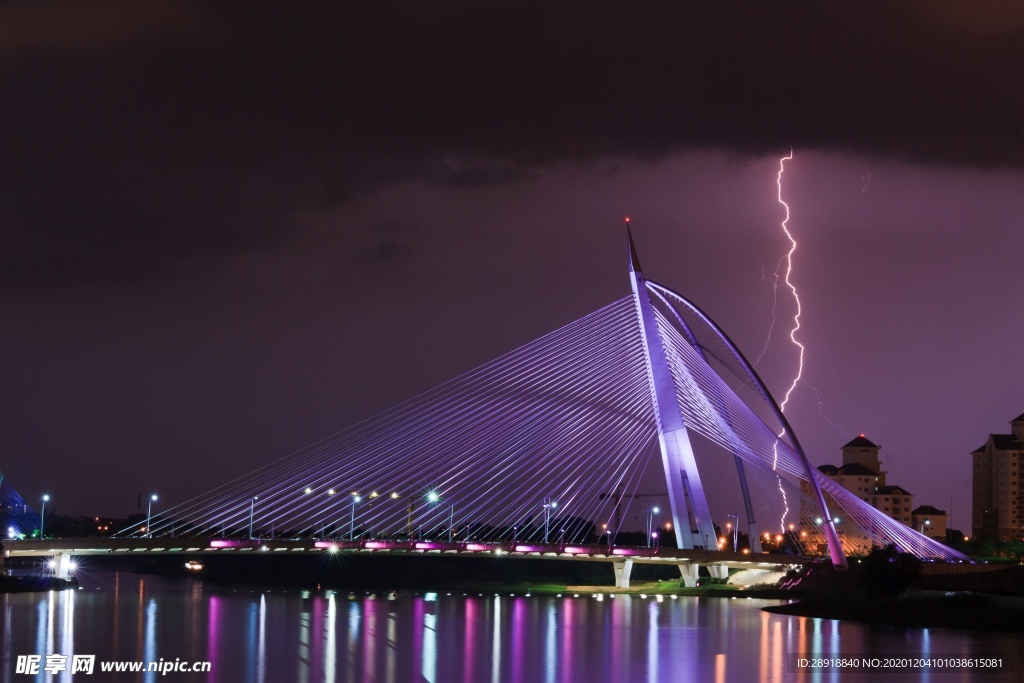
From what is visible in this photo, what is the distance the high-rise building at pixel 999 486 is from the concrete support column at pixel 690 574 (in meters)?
91.7

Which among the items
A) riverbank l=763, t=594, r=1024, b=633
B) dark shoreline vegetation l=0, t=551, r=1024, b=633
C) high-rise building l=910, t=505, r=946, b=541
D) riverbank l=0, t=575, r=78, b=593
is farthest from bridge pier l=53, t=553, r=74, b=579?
high-rise building l=910, t=505, r=946, b=541

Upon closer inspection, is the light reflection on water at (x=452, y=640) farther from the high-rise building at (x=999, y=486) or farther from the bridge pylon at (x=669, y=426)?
the high-rise building at (x=999, y=486)

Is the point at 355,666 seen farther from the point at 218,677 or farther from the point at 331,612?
the point at 331,612

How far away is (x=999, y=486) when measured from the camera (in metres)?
172

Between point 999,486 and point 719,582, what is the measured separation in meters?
97.6

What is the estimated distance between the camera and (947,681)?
34125mm

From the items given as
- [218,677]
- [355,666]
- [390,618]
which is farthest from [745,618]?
[218,677]

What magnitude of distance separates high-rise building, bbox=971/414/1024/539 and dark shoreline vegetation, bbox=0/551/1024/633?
69546mm

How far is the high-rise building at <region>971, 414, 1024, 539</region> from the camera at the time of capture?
554 feet

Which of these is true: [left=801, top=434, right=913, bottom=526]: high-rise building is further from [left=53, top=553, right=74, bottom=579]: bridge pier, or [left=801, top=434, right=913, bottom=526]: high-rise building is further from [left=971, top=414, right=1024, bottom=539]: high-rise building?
[left=53, top=553, right=74, bottom=579]: bridge pier

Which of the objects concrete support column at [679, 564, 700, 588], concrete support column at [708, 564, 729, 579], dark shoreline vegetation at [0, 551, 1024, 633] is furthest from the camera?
concrete support column at [708, 564, 729, 579]

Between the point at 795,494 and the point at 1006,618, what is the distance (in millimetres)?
30019

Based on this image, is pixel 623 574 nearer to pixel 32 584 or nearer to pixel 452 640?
pixel 32 584

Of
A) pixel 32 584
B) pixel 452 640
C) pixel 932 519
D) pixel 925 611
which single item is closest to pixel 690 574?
pixel 925 611
